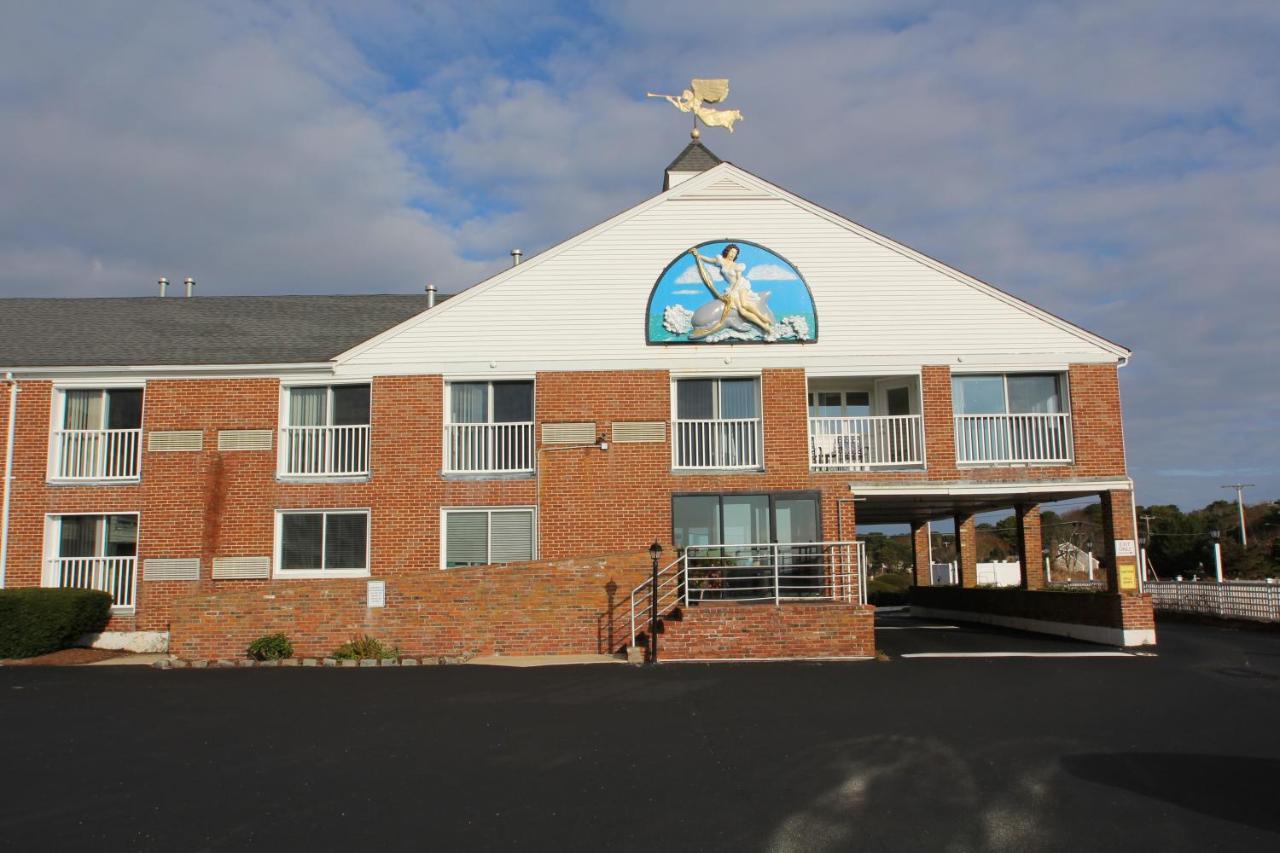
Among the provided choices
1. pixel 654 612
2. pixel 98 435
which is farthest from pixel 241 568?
pixel 654 612

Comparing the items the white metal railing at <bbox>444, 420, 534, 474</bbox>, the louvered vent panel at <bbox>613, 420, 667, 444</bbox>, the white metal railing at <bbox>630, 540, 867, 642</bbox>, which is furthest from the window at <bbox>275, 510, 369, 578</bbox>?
the white metal railing at <bbox>630, 540, 867, 642</bbox>

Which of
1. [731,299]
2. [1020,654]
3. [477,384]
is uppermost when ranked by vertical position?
[731,299]

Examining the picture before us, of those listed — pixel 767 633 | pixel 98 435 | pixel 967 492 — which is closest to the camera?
pixel 767 633

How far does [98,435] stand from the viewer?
734 inches

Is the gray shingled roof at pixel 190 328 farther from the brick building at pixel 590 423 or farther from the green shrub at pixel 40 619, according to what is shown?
the green shrub at pixel 40 619

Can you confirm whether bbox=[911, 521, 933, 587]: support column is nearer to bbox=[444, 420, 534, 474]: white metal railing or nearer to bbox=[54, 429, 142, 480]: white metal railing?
bbox=[444, 420, 534, 474]: white metal railing

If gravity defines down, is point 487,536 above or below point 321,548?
above

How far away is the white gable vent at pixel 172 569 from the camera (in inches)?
700

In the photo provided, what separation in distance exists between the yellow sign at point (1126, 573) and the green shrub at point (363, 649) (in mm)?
12376

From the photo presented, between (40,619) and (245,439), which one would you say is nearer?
(40,619)

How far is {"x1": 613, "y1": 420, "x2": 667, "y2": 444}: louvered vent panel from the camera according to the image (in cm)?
1786

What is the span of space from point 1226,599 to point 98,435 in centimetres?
2414

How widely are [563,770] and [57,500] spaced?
577 inches

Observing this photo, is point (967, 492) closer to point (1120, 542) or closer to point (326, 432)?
point (1120, 542)
